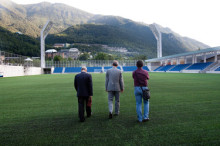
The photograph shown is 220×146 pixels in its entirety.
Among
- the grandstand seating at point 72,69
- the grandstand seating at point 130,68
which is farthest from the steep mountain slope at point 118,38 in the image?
the grandstand seating at point 72,69

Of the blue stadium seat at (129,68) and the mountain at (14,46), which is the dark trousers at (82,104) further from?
the mountain at (14,46)

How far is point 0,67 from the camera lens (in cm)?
3089

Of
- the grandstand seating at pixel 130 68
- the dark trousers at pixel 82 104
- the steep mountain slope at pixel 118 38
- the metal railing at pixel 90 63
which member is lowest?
the dark trousers at pixel 82 104

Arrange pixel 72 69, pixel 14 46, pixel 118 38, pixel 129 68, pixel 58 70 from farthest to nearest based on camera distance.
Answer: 1. pixel 118 38
2. pixel 14 46
3. pixel 129 68
4. pixel 72 69
5. pixel 58 70

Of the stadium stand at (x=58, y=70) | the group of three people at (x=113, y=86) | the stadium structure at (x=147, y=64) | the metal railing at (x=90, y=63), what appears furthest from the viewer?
the metal railing at (x=90, y=63)

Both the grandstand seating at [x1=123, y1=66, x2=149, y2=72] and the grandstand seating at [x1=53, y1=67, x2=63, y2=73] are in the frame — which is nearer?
the grandstand seating at [x1=53, y1=67, x2=63, y2=73]

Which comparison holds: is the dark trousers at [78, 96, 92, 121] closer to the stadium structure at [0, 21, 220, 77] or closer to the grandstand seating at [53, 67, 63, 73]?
the stadium structure at [0, 21, 220, 77]

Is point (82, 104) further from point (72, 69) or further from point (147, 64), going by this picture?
point (147, 64)

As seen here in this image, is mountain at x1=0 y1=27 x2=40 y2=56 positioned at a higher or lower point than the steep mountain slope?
lower

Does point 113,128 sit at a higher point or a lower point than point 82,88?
lower

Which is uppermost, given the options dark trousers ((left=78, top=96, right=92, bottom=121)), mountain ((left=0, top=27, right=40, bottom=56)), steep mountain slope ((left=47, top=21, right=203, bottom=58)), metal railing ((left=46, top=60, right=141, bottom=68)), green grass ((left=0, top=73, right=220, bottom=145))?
steep mountain slope ((left=47, top=21, right=203, bottom=58))

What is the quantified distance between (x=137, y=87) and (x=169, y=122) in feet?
4.29

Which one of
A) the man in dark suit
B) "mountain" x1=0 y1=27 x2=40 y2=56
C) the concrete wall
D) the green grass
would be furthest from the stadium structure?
"mountain" x1=0 y1=27 x2=40 y2=56

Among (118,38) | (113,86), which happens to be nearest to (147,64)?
(113,86)
